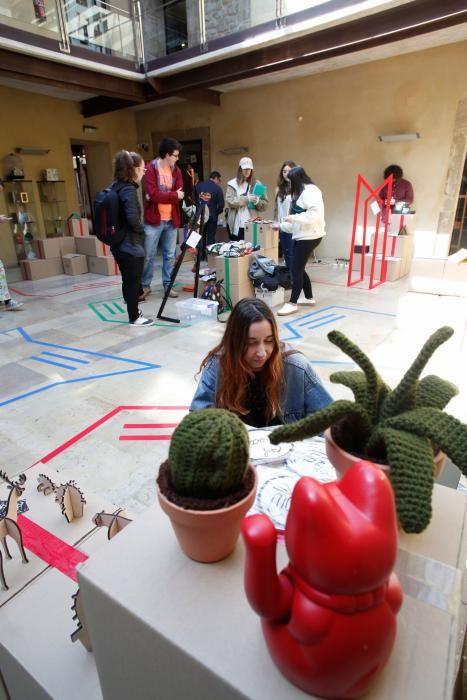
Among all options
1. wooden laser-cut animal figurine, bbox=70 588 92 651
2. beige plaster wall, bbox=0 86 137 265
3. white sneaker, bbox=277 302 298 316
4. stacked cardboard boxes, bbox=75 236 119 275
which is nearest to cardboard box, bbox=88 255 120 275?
stacked cardboard boxes, bbox=75 236 119 275

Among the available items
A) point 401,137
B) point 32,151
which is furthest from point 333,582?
point 32,151

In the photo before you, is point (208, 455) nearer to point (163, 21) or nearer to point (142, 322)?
point (142, 322)

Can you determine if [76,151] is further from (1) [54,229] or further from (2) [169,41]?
(2) [169,41]

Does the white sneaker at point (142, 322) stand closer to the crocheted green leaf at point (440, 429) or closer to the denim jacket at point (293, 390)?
the denim jacket at point (293, 390)

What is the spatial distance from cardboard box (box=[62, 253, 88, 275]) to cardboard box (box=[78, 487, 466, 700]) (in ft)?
21.0

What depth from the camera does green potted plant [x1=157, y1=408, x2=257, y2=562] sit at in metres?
0.52

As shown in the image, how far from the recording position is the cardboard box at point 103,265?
20.6 feet

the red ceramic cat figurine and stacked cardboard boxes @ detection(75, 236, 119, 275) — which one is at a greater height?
the red ceramic cat figurine

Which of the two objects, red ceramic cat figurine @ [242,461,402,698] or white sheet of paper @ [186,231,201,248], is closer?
red ceramic cat figurine @ [242,461,402,698]

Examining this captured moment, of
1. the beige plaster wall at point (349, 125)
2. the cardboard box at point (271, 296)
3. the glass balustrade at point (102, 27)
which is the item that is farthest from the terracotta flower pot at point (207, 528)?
the beige plaster wall at point (349, 125)

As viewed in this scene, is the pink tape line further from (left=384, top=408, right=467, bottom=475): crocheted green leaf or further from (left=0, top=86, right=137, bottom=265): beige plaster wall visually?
(left=0, top=86, right=137, bottom=265): beige plaster wall

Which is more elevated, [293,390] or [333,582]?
[333,582]

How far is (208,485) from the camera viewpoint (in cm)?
54

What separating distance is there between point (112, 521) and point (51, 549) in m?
0.18
